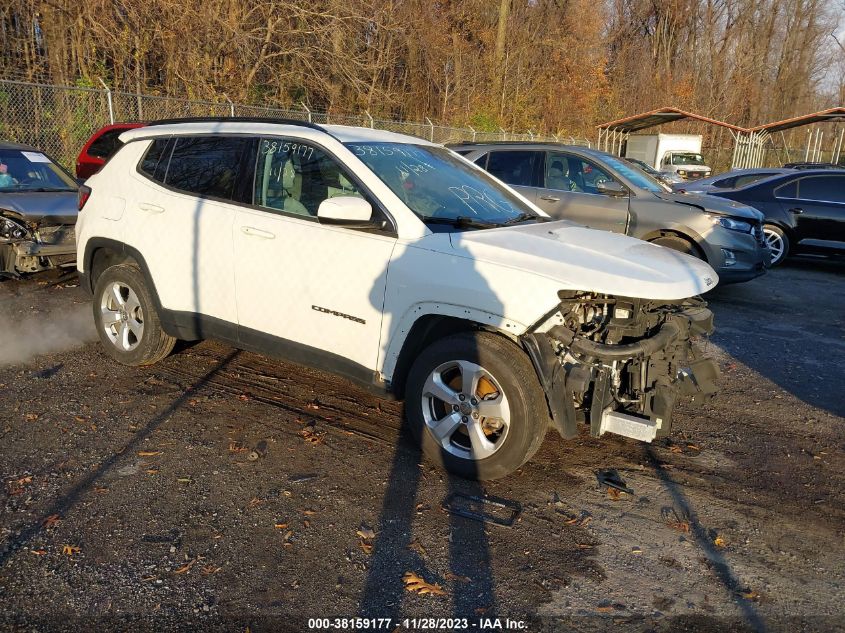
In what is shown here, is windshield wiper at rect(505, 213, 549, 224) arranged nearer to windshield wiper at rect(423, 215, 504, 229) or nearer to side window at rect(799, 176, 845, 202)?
windshield wiper at rect(423, 215, 504, 229)

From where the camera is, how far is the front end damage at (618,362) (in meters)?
3.52

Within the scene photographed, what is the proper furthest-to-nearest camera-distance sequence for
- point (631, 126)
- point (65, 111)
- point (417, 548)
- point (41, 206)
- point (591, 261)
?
point (631, 126) → point (65, 111) → point (41, 206) → point (591, 261) → point (417, 548)

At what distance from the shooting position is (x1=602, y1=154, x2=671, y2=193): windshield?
8906 millimetres

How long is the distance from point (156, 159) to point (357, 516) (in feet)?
10.7

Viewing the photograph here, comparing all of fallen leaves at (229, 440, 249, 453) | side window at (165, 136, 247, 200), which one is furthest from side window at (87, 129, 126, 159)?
fallen leaves at (229, 440, 249, 453)

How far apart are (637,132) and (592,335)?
125ft

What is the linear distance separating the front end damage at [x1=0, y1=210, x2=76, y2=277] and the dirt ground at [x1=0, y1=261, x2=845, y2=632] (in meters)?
2.29

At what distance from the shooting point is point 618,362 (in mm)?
3691

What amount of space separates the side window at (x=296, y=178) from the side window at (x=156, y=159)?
93cm

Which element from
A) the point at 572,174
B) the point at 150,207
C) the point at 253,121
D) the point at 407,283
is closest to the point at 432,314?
the point at 407,283

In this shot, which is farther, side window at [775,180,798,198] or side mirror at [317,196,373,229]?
side window at [775,180,798,198]

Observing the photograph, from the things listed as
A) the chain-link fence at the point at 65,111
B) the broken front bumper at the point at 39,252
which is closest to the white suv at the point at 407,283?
the broken front bumper at the point at 39,252

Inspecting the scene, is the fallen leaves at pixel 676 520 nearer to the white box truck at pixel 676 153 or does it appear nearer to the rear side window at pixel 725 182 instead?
the rear side window at pixel 725 182

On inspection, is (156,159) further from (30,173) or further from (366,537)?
(30,173)
